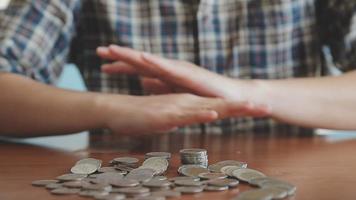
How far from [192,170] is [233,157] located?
15 cm

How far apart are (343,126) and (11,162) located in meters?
0.59

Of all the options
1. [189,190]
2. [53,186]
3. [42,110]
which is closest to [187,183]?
[189,190]

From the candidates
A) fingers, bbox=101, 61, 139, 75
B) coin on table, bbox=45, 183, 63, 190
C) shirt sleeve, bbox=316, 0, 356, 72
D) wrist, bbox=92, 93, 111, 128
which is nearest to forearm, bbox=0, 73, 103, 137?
wrist, bbox=92, 93, 111, 128

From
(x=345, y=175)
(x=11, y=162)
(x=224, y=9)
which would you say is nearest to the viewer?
(x=345, y=175)

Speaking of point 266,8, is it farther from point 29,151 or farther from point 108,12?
point 29,151

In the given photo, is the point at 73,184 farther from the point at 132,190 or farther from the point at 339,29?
the point at 339,29

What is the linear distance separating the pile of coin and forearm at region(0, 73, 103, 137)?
29cm

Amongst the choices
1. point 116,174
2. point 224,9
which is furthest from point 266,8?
point 116,174

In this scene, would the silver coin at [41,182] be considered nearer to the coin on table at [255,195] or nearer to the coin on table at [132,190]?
the coin on table at [132,190]

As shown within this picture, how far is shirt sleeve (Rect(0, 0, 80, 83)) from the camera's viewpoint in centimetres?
108

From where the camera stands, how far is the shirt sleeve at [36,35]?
42.4 inches

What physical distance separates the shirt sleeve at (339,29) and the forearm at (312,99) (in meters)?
0.10

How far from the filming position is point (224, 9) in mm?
1203

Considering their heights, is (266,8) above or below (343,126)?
above
